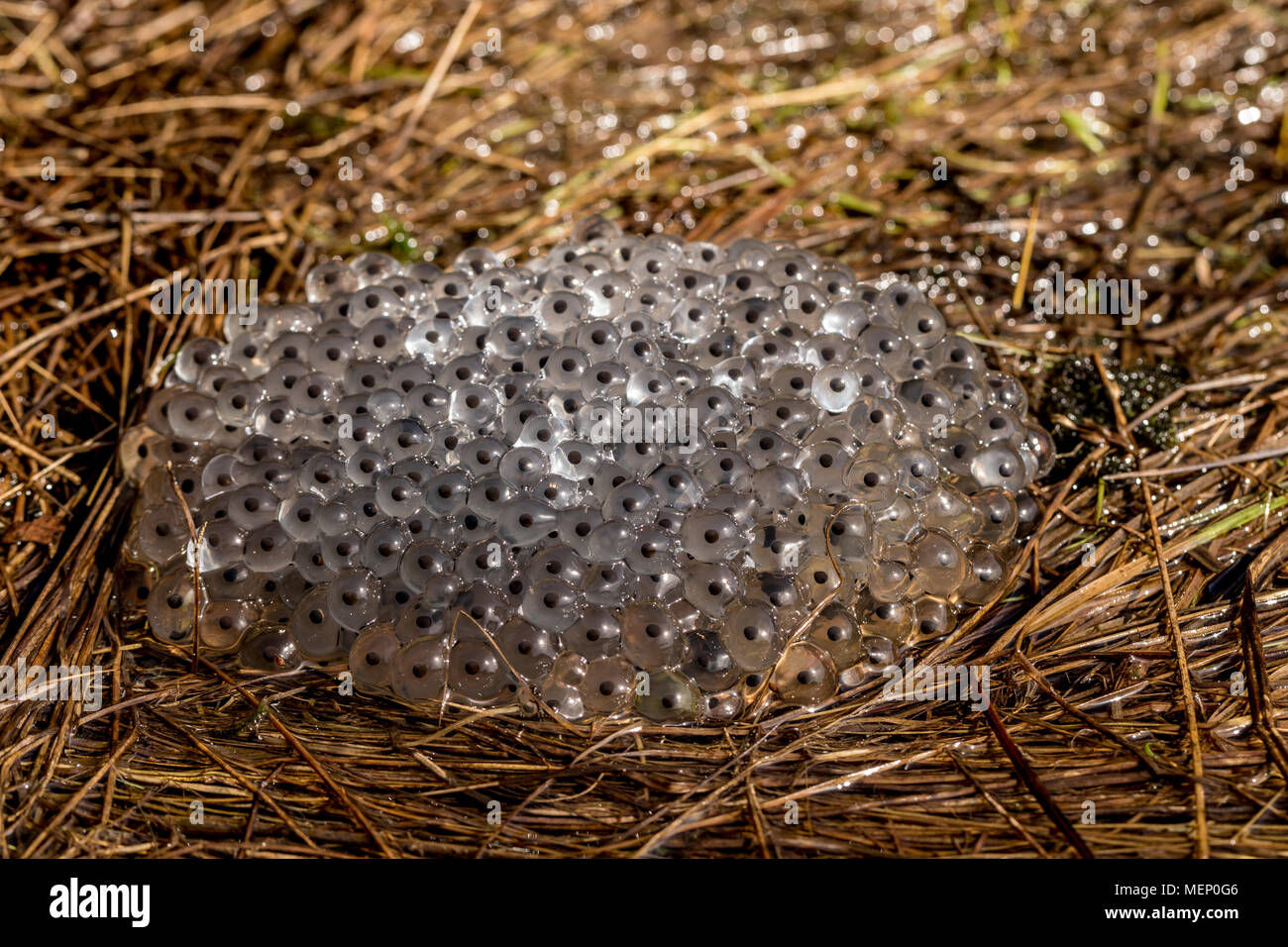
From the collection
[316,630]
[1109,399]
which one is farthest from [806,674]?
[1109,399]

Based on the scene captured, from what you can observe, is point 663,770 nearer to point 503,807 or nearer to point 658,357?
point 503,807

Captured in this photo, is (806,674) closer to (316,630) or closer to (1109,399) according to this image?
(316,630)

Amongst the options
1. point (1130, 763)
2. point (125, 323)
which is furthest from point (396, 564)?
point (1130, 763)

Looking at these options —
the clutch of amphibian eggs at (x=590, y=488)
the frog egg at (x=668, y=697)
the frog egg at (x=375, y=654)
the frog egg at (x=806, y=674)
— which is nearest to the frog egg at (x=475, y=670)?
the clutch of amphibian eggs at (x=590, y=488)

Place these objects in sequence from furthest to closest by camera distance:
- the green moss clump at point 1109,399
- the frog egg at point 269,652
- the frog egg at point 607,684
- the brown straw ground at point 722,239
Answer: the green moss clump at point 1109,399, the frog egg at point 269,652, the frog egg at point 607,684, the brown straw ground at point 722,239

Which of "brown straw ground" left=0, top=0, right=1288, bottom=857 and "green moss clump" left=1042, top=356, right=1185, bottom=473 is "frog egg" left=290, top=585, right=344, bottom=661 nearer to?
"brown straw ground" left=0, top=0, right=1288, bottom=857

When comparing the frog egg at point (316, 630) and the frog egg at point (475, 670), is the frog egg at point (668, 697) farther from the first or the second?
the frog egg at point (316, 630)
